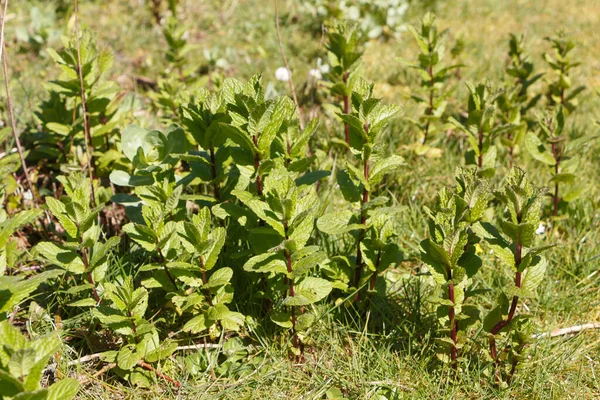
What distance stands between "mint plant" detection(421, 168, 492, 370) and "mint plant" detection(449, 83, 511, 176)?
0.63 metres

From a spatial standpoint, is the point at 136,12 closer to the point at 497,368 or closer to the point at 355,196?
the point at 355,196

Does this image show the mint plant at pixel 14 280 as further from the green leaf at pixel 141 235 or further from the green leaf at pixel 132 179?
the green leaf at pixel 132 179

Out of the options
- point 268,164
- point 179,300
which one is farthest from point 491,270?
point 179,300

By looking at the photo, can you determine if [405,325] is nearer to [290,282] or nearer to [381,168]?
[290,282]

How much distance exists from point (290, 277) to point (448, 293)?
0.54 m

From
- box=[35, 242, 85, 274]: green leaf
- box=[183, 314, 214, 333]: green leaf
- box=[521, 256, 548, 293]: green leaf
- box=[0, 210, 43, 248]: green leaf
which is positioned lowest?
box=[183, 314, 214, 333]: green leaf

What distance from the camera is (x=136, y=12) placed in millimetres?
5301

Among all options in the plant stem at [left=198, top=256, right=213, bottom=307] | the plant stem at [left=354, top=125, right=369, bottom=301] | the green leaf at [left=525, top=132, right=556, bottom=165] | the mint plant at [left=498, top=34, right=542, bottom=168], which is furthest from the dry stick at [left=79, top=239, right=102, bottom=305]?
the mint plant at [left=498, top=34, right=542, bottom=168]

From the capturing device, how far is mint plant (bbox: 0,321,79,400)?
1.60 meters

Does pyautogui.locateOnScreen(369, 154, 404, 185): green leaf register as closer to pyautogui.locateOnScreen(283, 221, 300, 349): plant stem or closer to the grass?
pyautogui.locateOnScreen(283, 221, 300, 349): plant stem

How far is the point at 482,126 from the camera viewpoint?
269cm

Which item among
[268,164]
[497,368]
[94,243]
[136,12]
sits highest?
[136,12]

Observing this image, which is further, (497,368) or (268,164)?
(497,368)

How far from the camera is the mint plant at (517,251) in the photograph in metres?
1.90
